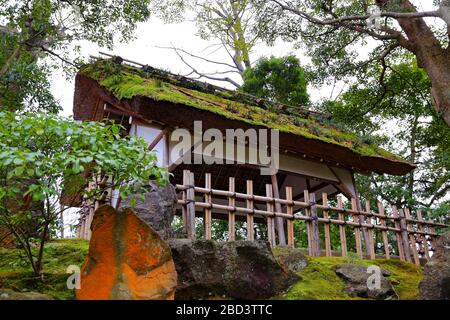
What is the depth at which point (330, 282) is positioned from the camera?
17.3ft

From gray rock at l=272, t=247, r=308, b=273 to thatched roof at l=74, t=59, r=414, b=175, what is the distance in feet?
10.0

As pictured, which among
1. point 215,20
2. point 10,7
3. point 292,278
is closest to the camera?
point 292,278

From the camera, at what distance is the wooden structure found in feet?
22.1

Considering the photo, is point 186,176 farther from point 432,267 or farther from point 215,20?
point 215,20

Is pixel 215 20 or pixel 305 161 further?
pixel 215 20

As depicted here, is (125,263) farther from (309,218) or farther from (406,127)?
(406,127)

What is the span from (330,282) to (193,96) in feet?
15.1

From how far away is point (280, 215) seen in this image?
6.66 metres

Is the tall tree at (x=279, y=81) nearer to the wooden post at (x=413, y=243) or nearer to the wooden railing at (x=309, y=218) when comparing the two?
the wooden railing at (x=309, y=218)

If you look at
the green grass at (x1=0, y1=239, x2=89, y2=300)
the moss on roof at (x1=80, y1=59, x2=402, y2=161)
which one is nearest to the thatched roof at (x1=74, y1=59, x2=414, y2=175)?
the moss on roof at (x1=80, y1=59, x2=402, y2=161)

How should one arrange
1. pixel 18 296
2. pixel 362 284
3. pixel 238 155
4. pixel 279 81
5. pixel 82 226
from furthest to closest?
1. pixel 279 81
2. pixel 238 155
3. pixel 82 226
4. pixel 362 284
5. pixel 18 296

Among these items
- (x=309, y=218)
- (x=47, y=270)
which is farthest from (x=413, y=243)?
(x=47, y=270)
